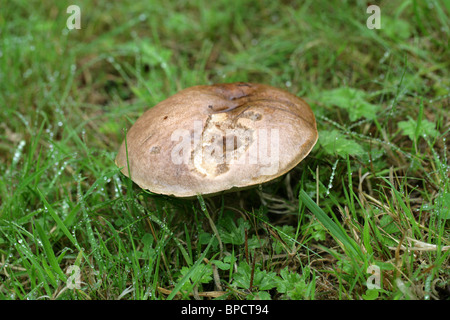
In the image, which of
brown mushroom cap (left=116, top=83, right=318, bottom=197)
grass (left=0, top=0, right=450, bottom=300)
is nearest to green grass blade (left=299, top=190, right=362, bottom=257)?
grass (left=0, top=0, right=450, bottom=300)

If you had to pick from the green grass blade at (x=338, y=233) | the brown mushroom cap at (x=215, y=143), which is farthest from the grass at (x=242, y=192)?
the brown mushroom cap at (x=215, y=143)

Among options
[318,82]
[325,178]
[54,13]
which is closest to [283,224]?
[325,178]

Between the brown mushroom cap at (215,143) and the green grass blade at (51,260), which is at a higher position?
the brown mushroom cap at (215,143)

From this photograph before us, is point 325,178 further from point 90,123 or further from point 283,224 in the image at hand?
point 90,123

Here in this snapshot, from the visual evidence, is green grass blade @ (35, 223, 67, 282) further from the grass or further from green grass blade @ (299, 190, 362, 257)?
green grass blade @ (299, 190, 362, 257)

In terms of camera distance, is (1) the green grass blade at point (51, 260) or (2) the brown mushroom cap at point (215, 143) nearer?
(2) the brown mushroom cap at point (215, 143)

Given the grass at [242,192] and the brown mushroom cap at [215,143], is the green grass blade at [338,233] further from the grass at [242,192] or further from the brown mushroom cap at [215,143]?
the brown mushroom cap at [215,143]
